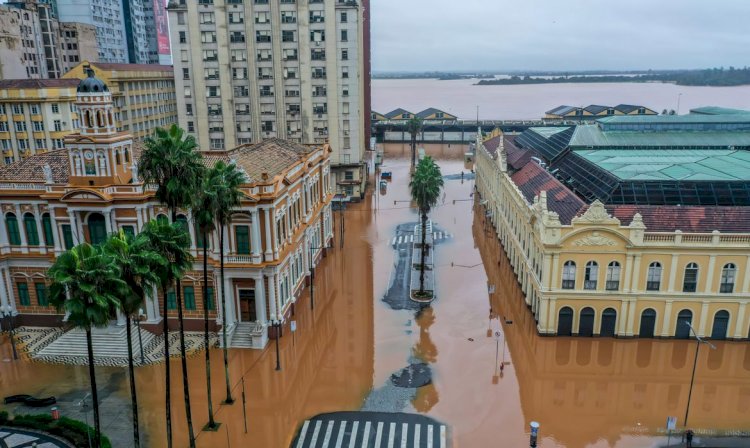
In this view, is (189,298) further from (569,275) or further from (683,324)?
(683,324)

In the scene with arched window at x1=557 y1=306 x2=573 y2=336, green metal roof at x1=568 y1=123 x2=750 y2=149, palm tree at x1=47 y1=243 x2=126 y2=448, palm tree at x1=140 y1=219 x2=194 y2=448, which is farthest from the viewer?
green metal roof at x1=568 y1=123 x2=750 y2=149

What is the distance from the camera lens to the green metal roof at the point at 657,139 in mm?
67875

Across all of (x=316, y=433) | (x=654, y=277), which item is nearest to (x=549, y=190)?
(x=654, y=277)

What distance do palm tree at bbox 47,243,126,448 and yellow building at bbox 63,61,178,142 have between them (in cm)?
7920

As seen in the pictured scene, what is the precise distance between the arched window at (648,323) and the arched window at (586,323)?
3.88 m

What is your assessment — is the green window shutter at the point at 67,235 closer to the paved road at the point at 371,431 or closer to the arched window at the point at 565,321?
the paved road at the point at 371,431

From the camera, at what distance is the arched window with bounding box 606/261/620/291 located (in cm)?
4275

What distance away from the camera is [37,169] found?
46438mm

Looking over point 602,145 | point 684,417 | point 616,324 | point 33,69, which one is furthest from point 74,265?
point 33,69

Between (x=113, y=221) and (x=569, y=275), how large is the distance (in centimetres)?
3701

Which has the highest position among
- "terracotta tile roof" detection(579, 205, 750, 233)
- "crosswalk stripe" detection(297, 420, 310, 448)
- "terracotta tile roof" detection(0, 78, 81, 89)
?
"terracotta tile roof" detection(0, 78, 81, 89)

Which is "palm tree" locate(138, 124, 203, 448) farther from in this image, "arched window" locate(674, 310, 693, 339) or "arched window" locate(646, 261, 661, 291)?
"arched window" locate(674, 310, 693, 339)

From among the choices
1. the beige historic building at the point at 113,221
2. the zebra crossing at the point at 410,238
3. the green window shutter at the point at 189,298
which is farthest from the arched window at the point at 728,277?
the green window shutter at the point at 189,298

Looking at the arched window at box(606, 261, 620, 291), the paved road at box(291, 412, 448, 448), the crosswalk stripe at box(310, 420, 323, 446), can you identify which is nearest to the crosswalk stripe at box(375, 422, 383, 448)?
the paved road at box(291, 412, 448, 448)
